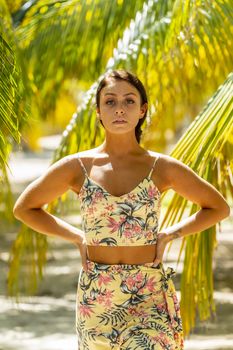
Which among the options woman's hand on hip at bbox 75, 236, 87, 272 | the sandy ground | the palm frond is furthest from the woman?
the sandy ground

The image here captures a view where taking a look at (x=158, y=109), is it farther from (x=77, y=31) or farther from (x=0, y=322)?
(x=0, y=322)

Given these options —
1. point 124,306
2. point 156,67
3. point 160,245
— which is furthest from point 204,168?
point 156,67

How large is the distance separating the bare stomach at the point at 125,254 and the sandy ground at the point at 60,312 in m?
3.22

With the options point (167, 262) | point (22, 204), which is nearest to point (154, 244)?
point (22, 204)

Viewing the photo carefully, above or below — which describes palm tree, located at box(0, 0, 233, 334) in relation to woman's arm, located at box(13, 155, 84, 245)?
above

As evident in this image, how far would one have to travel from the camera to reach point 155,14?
7.11m

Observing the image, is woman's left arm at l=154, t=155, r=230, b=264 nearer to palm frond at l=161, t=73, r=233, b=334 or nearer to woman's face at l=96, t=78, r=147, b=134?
woman's face at l=96, t=78, r=147, b=134

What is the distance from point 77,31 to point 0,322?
8.78ft

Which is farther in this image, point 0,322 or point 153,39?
point 0,322

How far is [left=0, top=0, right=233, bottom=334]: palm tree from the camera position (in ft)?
18.2

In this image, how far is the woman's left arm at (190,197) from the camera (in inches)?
156

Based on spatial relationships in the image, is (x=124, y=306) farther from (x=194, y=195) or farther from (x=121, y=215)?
(x=194, y=195)

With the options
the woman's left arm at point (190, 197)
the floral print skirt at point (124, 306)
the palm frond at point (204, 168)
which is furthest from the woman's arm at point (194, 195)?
the palm frond at point (204, 168)

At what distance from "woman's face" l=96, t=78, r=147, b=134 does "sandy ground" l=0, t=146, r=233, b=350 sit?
123 inches
